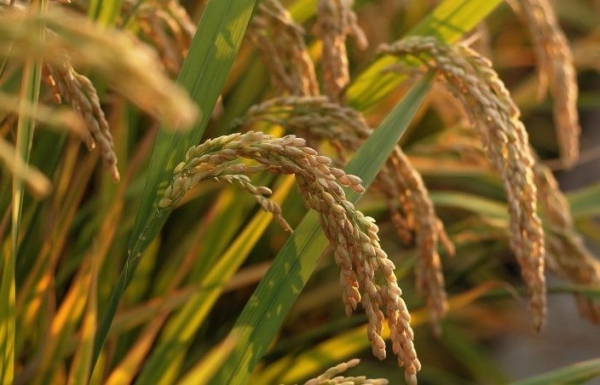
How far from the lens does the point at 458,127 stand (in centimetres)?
197

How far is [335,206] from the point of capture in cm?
98

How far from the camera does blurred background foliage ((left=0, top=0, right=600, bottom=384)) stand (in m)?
1.22

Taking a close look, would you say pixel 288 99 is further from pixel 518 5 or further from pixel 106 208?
pixel 518 5

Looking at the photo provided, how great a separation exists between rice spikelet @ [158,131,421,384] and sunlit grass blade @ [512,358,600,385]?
338mm

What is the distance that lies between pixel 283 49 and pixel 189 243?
53 cm

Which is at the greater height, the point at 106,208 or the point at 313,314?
the point at 106,208

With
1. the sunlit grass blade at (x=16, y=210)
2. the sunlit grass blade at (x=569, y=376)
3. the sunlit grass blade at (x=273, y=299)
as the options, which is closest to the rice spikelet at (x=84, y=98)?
the sunlit grass blade at (x=16, y=210)

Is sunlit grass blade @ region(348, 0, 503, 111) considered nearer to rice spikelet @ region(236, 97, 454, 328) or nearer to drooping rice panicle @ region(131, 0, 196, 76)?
rice spikelet @ region(236, 97, 454, 328)

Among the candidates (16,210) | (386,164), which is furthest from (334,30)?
(16,210)

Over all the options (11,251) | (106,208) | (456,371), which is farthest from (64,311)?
(456,371)

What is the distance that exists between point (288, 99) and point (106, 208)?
→ 545mm

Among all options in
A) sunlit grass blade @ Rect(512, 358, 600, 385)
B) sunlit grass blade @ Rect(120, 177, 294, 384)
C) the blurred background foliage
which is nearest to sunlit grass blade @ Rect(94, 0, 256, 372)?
the blurred background foliage

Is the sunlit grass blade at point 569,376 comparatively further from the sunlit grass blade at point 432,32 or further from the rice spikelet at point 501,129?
the sunlit grass blade at point 432,32

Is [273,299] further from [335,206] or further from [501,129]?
Result: [501,129]
